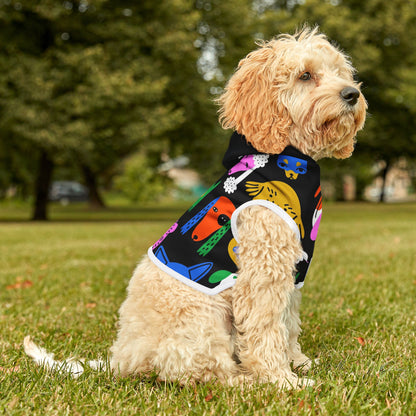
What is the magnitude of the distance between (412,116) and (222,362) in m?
25.3

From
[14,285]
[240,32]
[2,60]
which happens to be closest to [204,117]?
[240,32]

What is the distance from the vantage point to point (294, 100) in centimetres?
302

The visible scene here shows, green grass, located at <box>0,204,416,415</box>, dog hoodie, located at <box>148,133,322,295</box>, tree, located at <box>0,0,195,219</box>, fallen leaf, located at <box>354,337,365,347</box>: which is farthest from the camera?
tree, located at <box>0,0,195,219</box>

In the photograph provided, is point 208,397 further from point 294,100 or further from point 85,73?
point 85,73

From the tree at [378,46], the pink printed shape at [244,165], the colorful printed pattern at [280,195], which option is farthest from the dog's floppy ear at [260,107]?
the tree at [378,46]

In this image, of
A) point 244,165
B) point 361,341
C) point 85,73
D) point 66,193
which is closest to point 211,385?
point 244,165

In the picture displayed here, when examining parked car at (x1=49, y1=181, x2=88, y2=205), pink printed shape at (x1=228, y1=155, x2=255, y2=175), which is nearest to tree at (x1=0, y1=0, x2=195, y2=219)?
pink printed shape at (x1=228, y1=155, x2=255, y2=175)

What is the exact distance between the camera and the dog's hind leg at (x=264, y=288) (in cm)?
288

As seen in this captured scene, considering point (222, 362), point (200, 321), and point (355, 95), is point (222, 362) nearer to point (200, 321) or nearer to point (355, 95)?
point (200, 321)

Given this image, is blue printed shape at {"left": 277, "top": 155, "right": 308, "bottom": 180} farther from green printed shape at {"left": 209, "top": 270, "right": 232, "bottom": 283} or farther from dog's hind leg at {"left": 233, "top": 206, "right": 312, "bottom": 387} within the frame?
green printed shape at {"left": 209, "top": 270, "right": 232, "bottom": 283}

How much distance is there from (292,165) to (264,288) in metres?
0.80

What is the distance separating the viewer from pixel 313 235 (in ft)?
10.0

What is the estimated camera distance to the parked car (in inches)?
1839

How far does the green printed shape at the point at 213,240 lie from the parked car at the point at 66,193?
45.2 metres
